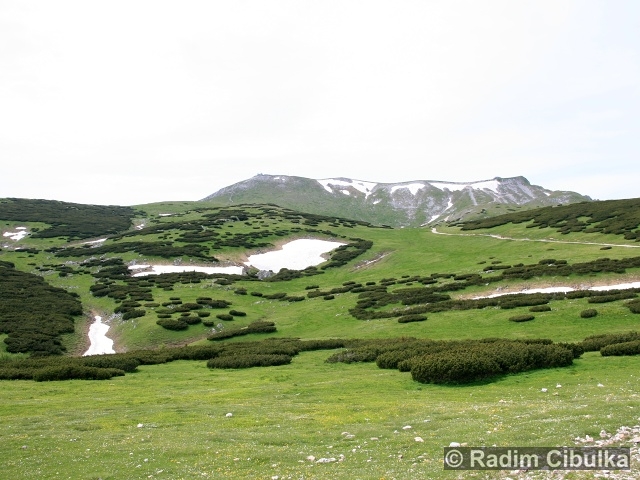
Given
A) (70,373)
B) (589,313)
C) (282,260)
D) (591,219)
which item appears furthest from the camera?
(282,260)

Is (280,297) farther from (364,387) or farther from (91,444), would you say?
(91,444)

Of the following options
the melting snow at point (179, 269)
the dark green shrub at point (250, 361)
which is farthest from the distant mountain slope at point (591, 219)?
the melting snow at point (179, 269)

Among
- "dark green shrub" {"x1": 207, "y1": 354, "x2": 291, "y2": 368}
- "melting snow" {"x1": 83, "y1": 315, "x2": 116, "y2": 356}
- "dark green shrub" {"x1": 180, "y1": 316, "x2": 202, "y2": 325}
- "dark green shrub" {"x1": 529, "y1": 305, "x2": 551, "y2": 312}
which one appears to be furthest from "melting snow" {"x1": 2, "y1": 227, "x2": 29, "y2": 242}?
"dark green shrub" {"x1": 529, "y1": 305, "x2": 551, "y2": 312}

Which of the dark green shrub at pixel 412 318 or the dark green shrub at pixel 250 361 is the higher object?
the dark green shrub at pixel 412 318

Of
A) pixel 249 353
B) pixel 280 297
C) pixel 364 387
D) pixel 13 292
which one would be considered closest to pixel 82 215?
pixel 13 292

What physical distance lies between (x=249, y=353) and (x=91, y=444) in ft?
69.6

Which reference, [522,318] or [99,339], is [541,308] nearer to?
[522,318]

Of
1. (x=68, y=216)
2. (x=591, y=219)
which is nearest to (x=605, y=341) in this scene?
(x=591, y=219)

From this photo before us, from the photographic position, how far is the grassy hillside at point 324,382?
12430 mm

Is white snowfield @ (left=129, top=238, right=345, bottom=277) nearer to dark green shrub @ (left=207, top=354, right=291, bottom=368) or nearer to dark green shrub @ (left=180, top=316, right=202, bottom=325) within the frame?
dark green shrub @ (left=180, top=316, right=202, bottom=325)

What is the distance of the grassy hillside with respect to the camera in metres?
12.4

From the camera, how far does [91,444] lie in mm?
14172

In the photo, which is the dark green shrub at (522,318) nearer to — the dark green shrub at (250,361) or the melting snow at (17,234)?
the dark green shrub at (250,361)

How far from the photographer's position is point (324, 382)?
24.2 metres
